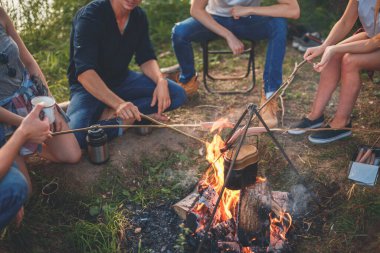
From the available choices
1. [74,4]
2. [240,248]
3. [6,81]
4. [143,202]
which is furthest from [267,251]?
[74,4]

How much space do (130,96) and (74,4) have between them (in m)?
3.43

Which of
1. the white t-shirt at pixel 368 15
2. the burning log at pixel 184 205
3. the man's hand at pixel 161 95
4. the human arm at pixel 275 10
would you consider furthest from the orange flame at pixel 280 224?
the human arm at pixel 275 10

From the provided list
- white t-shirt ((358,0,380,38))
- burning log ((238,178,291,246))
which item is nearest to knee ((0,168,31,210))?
burning log ((238,178,291,246))

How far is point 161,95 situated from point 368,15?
2178mm

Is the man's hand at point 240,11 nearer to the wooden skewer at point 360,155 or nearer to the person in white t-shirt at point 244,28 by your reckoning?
the person in white t-shirt at point 244,28

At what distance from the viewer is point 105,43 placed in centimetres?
388

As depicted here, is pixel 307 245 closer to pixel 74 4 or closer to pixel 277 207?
pixel 277 207

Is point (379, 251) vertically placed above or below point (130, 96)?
below

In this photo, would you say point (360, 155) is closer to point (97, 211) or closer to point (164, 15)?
point (97, 211)

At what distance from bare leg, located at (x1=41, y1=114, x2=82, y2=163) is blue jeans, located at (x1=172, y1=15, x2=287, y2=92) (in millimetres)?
1860

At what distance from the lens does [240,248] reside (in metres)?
3.00

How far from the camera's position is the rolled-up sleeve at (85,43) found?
3672 mm

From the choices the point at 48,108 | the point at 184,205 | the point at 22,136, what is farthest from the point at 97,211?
the point at 22,136

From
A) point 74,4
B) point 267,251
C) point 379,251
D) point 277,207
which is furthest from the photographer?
point 74,4
